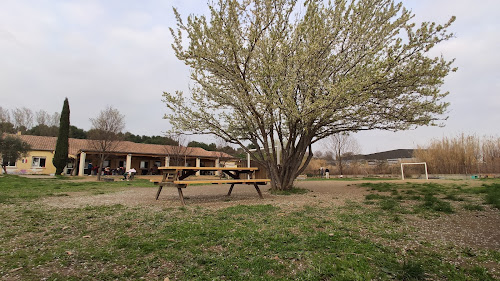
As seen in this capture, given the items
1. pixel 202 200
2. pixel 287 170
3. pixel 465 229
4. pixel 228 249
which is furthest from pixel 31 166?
pixel 465 229

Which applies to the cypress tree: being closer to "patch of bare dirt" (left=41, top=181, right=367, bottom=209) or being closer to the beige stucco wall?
the beige stucco wall

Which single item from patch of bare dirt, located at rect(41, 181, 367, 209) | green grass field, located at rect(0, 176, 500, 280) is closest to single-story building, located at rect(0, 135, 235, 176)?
patch of bare dirt, located at rect(41, 181, 367, 209)

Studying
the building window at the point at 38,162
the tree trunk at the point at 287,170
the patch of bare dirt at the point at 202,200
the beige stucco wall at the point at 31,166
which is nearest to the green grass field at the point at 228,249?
the patch of bare dirt at the point at 202,200

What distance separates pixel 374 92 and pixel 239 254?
6.41m

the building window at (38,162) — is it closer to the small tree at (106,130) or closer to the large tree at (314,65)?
the small tree at (106,130)

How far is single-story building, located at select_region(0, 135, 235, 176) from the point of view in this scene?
25.0 metres

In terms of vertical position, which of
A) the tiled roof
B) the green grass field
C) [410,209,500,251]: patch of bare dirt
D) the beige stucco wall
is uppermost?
the tiled roof

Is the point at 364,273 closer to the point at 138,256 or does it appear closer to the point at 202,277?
the point at 202,277

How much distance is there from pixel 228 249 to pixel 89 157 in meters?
30.2

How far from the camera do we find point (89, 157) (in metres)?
27.9

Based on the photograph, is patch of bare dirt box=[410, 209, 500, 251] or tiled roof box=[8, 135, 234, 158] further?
tiled roof box=[8, 135, 234, 158]

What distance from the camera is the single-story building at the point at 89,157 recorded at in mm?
25047

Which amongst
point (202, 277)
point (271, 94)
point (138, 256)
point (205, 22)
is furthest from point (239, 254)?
point (205, 22)

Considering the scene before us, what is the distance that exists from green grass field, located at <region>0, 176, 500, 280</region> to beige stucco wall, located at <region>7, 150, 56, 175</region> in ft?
87.7
